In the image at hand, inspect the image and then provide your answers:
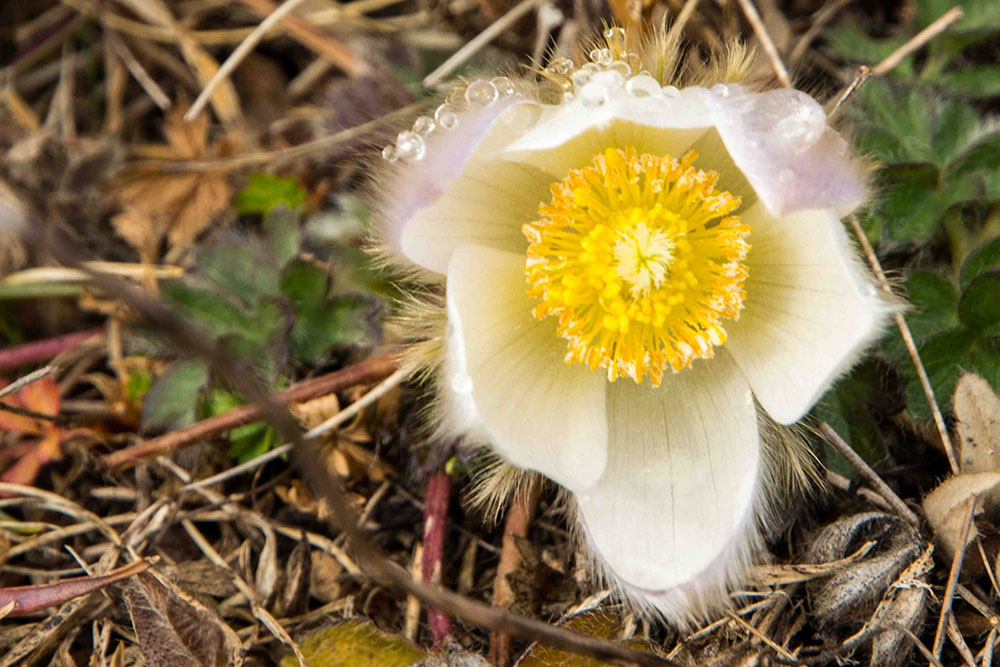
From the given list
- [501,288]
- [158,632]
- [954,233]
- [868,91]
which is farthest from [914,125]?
[158,632]

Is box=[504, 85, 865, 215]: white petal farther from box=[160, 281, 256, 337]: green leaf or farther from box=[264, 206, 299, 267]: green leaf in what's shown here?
box=[160, 281, 256, 337]: green leaf

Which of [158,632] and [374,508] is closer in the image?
[158,632]

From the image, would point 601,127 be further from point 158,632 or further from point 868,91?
point 158,632

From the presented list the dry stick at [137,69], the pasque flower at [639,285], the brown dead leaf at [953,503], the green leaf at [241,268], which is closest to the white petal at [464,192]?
the pasque flower at [639,285]

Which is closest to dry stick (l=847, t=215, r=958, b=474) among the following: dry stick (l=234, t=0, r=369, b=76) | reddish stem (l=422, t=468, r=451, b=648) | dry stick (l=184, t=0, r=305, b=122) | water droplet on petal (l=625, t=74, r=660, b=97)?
water droplet on petal (l=625, t=74, r=660, b=97)

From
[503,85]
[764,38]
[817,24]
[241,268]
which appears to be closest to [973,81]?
[817,24]

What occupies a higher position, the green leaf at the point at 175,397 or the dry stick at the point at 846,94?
the dry stick at the point at 846,94

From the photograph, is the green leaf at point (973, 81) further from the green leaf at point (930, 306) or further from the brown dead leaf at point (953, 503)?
the brown dead leaf at point (953, 503)
